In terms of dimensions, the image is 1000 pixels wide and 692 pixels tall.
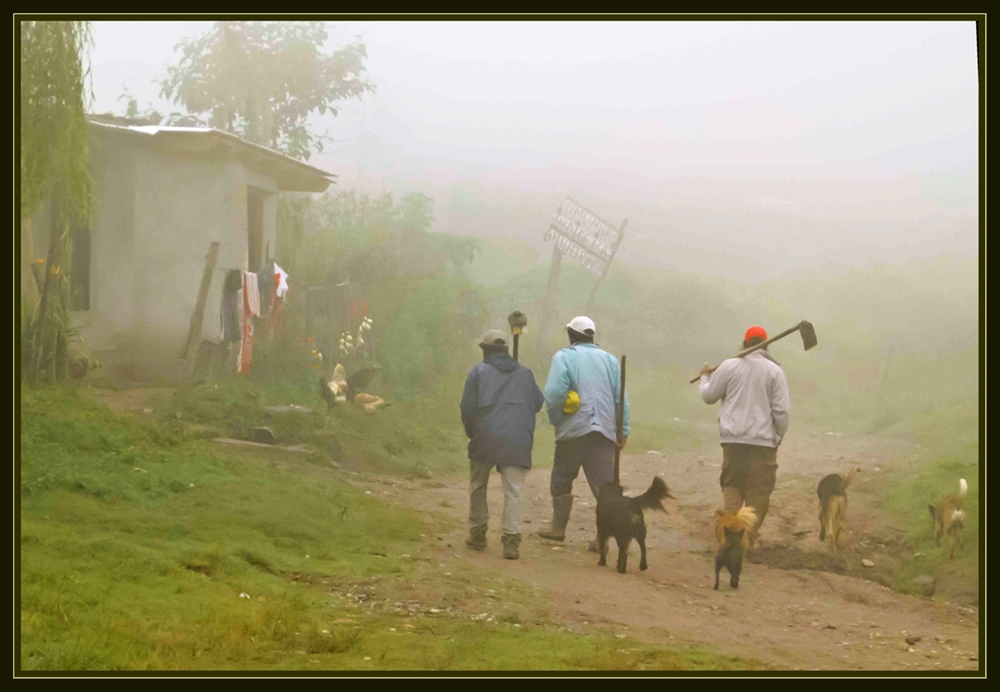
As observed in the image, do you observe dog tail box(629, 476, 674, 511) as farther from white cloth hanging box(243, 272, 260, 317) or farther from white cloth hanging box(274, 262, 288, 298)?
white cloth hanging box(274, 262, 288, 298)

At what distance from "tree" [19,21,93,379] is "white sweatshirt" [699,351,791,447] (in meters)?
5.30

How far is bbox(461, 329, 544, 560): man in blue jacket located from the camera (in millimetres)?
7102

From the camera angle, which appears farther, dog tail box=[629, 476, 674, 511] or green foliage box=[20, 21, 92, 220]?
green foliage box=[20, 21, 92, 220]

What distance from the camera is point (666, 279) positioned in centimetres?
1298

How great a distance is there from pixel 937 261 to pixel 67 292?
26.6ft

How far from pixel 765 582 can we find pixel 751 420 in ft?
3.97

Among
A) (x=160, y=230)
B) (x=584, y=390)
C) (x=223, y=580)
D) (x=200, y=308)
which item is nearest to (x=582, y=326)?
(x=584, y=390)

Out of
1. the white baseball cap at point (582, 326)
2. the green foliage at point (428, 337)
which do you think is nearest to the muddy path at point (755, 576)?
the green foliage at point (428, 337)

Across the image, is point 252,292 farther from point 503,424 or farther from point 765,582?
point 765,582

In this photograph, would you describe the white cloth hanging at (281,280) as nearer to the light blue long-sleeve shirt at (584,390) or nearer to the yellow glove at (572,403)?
the light blue long-sleeve shirt at (584,390)

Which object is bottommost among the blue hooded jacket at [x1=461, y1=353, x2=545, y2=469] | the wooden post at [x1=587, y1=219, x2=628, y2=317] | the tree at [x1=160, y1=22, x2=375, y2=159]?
the blue hooded jacket at [x1=461, y1=353, x2=545, y2=469]

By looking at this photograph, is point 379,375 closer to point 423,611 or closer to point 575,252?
point 575,252

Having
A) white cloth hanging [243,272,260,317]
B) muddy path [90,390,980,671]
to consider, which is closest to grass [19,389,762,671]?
muddy path [90,390,980,671]
